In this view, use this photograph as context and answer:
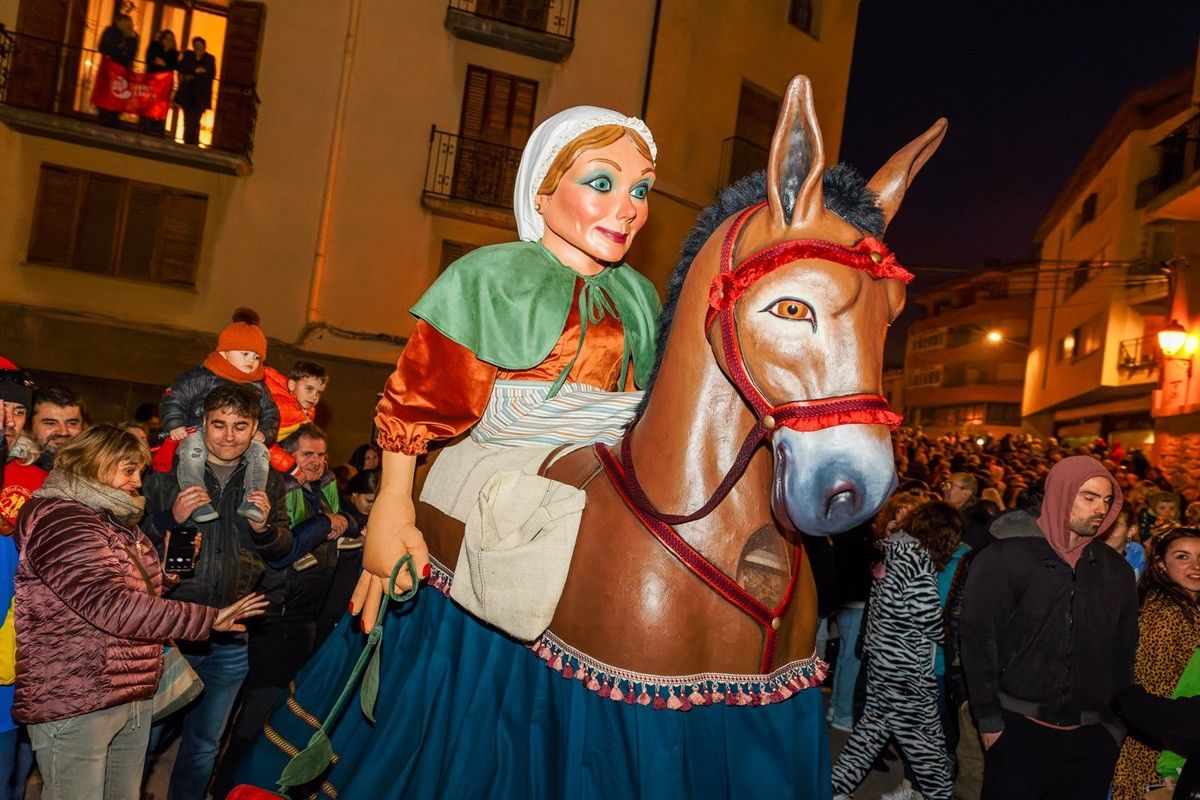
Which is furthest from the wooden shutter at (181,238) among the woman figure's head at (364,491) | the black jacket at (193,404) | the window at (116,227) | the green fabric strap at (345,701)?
the green fabric strap at (345,701)

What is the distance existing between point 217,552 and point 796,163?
317 cm

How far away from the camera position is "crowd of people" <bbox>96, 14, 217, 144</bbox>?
14062 millimetres

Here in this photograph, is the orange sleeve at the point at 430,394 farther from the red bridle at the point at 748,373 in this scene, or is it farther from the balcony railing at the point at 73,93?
the balcony railing at the point at 73,93

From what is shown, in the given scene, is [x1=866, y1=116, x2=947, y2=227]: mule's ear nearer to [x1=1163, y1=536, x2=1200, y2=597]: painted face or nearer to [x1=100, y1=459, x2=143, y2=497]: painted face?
[x1=100, y1=459, x2=143, y2=497]: painted face

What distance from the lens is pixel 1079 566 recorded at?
425 centimetres

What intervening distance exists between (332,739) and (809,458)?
1665 millimetres

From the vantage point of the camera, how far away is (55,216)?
1404 centimetres

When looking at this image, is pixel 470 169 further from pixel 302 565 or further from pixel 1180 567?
pixel 1180 567

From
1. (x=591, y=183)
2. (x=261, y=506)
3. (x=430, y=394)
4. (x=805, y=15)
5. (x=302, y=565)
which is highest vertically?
(x=805, y=15)

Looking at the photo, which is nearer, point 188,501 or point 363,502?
point 188,501

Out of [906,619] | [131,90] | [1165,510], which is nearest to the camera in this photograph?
[906,619]

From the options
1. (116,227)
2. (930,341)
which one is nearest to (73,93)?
(116,227)

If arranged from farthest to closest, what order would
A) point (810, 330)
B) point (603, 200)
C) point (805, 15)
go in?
1. point (805, 15)
2. point (603, 200)
3. point (810, 330)

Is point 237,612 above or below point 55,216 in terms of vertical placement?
below
